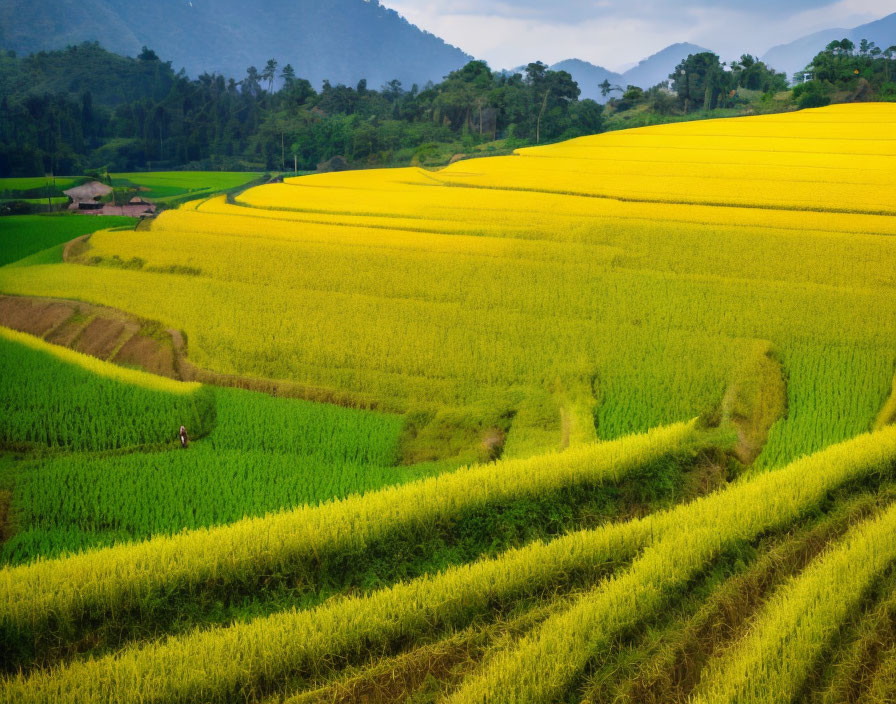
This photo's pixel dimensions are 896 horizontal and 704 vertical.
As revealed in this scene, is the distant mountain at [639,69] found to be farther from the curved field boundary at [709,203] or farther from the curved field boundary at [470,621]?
the curved field boundary at [470,621]

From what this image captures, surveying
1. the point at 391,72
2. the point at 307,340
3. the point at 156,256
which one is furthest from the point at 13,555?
the point at 391,72

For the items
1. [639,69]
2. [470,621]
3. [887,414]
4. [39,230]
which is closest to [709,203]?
[887,414]

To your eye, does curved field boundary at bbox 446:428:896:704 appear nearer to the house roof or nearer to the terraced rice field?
the terraced rice field

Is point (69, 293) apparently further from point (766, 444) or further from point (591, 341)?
point (766, 444)

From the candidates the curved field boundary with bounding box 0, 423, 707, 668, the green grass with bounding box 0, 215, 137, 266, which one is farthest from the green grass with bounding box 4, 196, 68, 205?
the curved field boundary with bounding box 0, 423, 707, 668

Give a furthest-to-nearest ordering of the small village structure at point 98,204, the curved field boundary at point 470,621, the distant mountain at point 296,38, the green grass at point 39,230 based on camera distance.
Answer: the distant mountain at point 296,38 < the small village structure at point 98,204 < the green grass at point 39,230 < the curved field boundary at point 470,621

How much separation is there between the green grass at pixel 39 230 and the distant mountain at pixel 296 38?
47120 mm

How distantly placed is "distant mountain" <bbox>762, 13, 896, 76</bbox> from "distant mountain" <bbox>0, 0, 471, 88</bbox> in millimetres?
47421

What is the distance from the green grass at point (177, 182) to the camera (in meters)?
17.5

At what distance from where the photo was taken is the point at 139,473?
12.7ft

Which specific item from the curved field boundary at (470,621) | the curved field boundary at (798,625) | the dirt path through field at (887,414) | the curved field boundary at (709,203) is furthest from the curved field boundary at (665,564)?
the curved field boundary at (709,203)

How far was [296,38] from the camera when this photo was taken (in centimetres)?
10550

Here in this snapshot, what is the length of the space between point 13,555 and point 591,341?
12.5ft

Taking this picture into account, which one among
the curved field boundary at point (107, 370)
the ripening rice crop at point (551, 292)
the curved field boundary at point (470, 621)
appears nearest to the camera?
the curved field boundary at point (470, 621)
